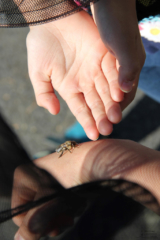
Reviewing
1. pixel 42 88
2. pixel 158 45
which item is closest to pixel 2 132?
pixel 42 88

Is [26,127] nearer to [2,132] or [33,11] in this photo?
[2,132]

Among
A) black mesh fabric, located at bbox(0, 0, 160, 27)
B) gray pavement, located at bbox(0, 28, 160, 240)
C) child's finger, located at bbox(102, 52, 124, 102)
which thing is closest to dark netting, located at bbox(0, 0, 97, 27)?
black mesh fabric, located at bbox(0, 0, 160, 27)

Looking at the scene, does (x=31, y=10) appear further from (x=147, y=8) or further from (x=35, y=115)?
(x=35, y=115)

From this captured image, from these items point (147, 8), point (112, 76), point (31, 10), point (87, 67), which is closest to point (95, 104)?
point (112, 76)

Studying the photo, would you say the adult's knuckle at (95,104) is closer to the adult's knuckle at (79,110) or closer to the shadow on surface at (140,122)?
the adult's knuckle at (79,110)

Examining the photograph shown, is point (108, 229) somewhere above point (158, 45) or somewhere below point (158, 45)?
above

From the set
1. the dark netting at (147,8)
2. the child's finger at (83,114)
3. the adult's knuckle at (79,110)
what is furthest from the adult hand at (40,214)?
the dark netting at (147,8)
